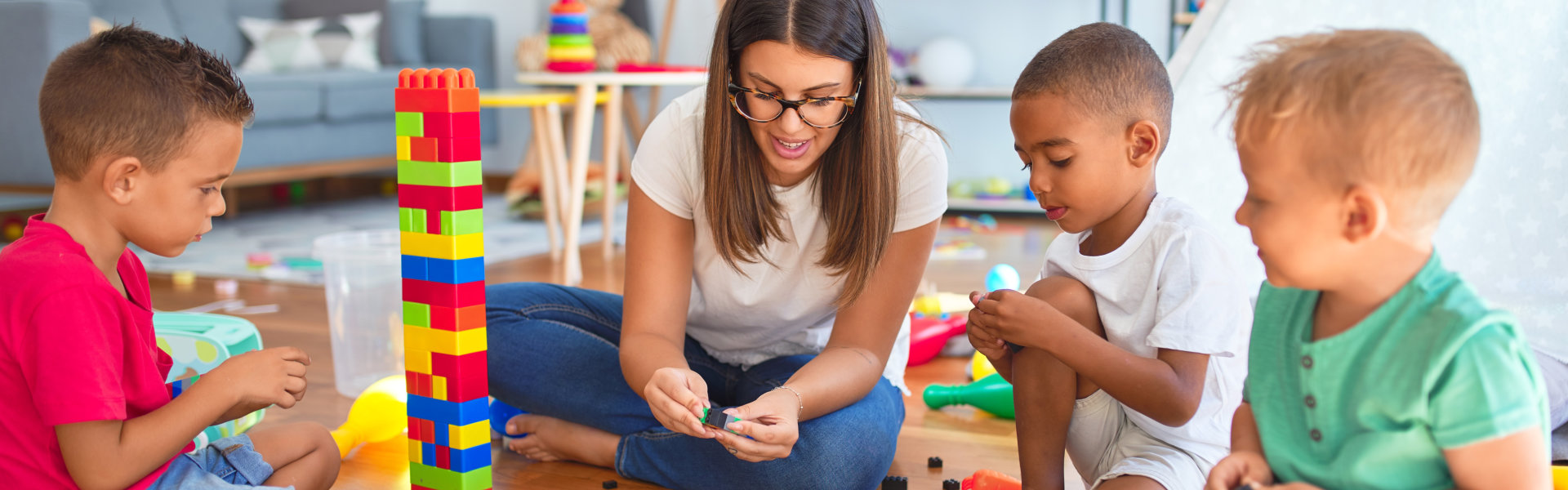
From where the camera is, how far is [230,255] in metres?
2.88

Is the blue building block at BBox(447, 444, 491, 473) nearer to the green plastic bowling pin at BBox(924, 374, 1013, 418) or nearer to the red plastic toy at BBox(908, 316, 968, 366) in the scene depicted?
the green plastic bowling pin at BBox(924, 374, 1013, 418)

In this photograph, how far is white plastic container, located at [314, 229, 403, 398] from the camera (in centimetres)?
160

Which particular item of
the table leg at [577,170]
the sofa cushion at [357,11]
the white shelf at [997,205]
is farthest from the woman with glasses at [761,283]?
the sofa cushion at [357,11]

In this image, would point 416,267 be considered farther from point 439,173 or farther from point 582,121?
point 582,121

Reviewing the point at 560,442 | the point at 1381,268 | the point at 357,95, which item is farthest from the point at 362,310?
the point at 357,95

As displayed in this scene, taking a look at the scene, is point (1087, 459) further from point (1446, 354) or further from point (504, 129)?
point (504, 129)

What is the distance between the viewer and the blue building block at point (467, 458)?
100 cm

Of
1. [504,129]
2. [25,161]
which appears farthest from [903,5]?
[25,161]

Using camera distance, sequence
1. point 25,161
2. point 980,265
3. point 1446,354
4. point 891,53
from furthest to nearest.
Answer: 1. point 891,53
2. point 25,161
3. point 980,265
4. point 1446,354

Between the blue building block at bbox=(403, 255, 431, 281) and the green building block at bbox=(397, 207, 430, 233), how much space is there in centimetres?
2

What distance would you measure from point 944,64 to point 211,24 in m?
2.35

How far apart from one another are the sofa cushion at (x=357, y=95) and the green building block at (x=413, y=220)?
2828 mm

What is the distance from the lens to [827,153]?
1.21 metres

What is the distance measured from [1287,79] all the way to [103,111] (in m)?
0.83
